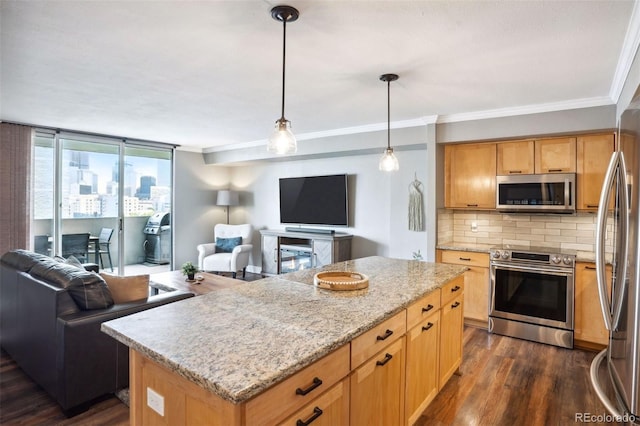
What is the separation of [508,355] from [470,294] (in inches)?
31.8

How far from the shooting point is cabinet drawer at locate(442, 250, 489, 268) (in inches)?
152

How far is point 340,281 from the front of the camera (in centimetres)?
214

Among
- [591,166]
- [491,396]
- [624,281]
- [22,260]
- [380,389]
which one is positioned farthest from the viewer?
[591,166]

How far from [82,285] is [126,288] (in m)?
0.31

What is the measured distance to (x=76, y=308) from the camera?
7.70ft

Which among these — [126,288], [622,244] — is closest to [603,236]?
[622,244]

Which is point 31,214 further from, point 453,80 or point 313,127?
point 453,80

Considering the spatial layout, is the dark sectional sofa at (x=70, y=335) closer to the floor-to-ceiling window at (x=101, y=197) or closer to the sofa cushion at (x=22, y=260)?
the sofa cushion at (x=22, y=260)

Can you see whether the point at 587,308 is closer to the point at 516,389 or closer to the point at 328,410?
the point at 516,389

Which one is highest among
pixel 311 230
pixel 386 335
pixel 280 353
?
pixel 311 230

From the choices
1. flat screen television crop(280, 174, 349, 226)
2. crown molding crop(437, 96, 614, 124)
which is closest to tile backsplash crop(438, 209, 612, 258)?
crown molding crop(437, 96, 614, 124)

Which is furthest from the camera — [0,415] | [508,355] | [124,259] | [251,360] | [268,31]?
[124,259]

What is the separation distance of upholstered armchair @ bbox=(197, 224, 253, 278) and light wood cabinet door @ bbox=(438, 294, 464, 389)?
3.99 metres

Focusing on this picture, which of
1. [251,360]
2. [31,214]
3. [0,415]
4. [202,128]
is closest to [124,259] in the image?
[31,214]
